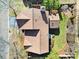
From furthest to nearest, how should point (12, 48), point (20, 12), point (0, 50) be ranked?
1. point (20, 12)
2. point (12, 48)
3. point (0, 50)

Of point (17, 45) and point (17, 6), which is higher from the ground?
point (17, 6)

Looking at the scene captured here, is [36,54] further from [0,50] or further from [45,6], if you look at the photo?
[0,50]

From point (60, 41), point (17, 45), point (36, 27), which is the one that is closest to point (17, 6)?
point (36, 27)

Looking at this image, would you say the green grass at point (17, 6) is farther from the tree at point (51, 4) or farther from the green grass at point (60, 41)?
the green grass at point (60, 41)

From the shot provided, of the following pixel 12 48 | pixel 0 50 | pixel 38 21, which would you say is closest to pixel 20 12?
pixel 38 21

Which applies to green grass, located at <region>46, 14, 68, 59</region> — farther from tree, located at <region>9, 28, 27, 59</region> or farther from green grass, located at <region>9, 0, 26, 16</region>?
green grass, located at <region>9, 0, 26, 16</region>

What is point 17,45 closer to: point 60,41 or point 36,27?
point 36,27
